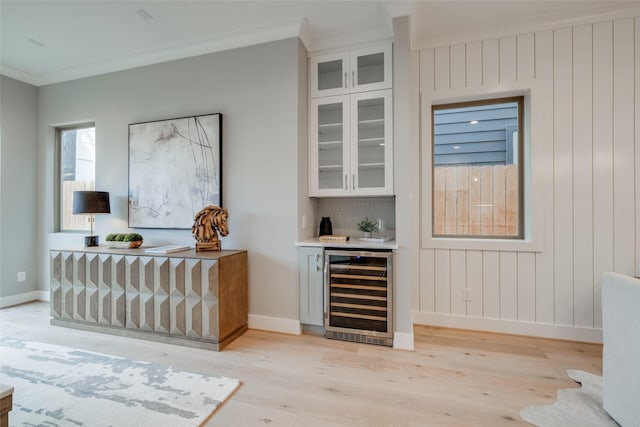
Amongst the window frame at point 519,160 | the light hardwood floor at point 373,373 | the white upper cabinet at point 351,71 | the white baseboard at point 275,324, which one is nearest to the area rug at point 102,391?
the light hardwood floor at point 373,373

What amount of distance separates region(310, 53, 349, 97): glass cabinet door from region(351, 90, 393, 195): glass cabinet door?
25cm

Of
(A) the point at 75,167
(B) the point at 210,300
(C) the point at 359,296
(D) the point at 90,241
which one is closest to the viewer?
(B) the point at 210,300

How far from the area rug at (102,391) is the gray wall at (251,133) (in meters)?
1.02

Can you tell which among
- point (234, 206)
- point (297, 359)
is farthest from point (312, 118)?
point (297, 359)

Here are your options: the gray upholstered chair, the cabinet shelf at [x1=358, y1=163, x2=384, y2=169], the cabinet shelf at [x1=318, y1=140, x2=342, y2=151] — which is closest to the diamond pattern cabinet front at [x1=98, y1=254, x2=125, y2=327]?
the cabinet shelf at [x1=318, y1=140, x2=342, y2=151]

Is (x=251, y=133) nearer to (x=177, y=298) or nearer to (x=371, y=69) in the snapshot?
(x=371, y=69)

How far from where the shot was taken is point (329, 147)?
9.57 ft

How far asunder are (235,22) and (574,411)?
3.89 m

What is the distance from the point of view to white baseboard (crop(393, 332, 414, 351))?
93.5 inches

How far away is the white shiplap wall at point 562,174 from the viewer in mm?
2416

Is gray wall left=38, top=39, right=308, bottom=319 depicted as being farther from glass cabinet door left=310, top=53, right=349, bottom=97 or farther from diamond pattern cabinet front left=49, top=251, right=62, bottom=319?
diamond pattern cabinet front left=49, top=251, right=62, bottom=319

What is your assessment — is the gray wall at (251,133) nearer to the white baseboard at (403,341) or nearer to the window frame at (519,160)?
the white baseboard at (403,341)

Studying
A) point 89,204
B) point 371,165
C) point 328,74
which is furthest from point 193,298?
point 328,74

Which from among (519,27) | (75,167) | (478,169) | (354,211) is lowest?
(354,211)
